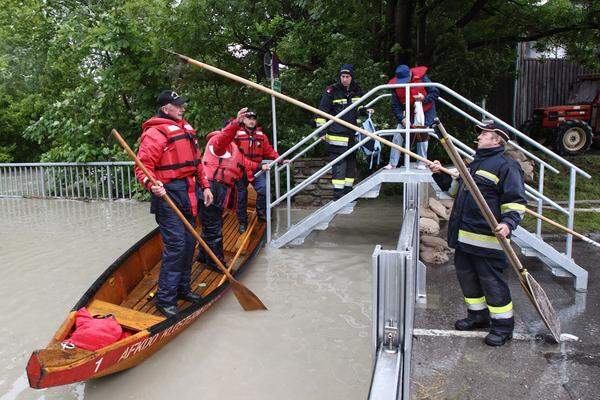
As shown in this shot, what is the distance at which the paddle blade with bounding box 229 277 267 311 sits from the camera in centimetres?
491

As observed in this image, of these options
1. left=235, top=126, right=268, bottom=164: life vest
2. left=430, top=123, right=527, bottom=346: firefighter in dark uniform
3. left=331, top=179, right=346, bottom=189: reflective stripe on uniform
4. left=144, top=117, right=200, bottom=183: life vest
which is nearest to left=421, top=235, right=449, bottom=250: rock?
left=331, top=179, right=346, bottom=189: reflective stripe on uniform

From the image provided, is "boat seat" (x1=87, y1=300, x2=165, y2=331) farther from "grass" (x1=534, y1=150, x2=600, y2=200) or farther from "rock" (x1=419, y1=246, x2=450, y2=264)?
"grass" (x1=534, y1=150, x2=600, y2=200)

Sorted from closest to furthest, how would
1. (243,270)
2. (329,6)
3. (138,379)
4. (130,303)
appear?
(138,379)
(130,303)
(243,270)
(329,6)

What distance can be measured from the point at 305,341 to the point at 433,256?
238 cm

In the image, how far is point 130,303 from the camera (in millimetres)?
4852

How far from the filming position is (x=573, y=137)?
12.1 metres

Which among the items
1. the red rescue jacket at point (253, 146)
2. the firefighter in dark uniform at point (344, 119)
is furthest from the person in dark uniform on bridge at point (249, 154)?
the firefighter in dark uniform at point (344, 119)

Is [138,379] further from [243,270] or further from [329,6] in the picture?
[329,6]

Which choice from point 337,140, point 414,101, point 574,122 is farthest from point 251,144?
point 574,122

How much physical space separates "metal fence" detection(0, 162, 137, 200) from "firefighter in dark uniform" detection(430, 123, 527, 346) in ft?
30.5

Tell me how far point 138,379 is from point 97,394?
1.00 feet

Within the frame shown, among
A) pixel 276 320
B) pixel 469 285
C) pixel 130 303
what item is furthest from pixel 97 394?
pixel 469 285

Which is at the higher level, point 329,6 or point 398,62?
point 329,6

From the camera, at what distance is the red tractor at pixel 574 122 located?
12000 millimetres
